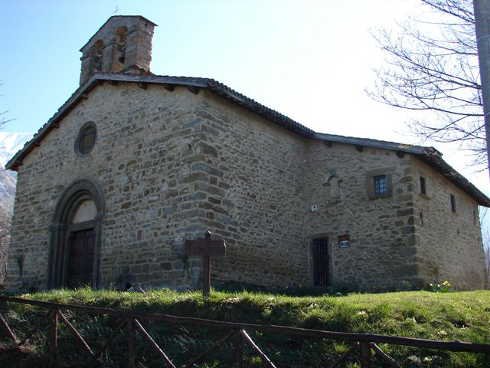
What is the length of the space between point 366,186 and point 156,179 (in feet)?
18.8

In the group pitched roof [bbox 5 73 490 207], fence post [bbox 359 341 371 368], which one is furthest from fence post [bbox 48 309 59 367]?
pitched roof [bbox 5 73 490 207]

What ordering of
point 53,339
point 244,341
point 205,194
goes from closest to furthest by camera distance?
point 244,341 → point 53,339 → point 205,194

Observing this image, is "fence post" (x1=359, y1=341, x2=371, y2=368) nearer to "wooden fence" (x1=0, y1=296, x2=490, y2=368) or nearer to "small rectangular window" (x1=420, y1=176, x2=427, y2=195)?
"wooden fence" (x1=0, y1=296, x2=490, y2=368)

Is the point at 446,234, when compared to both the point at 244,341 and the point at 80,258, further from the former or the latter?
the point at 244,341

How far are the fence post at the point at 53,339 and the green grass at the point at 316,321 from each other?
0.27m

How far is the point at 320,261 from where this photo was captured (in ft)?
48.3

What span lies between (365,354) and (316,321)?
278cm

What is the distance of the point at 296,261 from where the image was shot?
14.5m

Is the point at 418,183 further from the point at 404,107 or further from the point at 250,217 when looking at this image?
the point at 404,107

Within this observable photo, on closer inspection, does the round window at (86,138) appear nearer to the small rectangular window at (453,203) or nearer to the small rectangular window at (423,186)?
the small rectangular window at (423,186)

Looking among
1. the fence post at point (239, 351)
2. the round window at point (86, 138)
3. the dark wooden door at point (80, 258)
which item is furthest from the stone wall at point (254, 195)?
the fence post at point (239, 351)

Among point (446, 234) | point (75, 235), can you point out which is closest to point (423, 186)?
point (446, 234)

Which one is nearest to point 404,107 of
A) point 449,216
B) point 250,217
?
point 250,217

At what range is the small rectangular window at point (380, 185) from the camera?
1384cm
